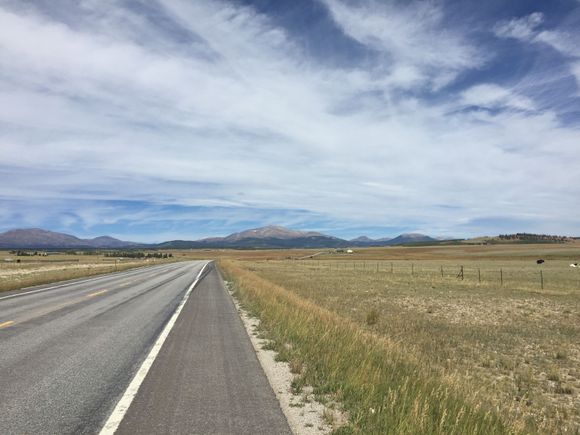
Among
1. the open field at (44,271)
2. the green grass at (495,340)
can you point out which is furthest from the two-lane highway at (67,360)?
the open field at (44,271)

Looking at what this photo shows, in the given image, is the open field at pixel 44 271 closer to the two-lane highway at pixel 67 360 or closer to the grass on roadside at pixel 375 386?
the two-lane highway at pixel 67 360

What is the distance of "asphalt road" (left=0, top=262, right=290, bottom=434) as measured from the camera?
5.29 m

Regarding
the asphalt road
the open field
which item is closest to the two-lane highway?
the asphalt road

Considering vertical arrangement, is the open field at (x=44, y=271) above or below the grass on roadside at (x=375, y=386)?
above

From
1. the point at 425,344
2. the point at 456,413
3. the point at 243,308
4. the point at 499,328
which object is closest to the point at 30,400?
the point at 456,413

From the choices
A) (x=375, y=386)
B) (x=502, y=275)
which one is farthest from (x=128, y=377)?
(x=502, y=275)

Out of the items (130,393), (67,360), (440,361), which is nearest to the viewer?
(130,393)

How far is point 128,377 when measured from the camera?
721 cm

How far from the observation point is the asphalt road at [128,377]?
5289 millimetres

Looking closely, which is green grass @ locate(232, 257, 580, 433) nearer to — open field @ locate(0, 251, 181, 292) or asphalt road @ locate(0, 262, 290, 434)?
asphalt road @ locate(0, 262, 290, 434)

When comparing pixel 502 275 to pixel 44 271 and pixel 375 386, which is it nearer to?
pixel 375 386

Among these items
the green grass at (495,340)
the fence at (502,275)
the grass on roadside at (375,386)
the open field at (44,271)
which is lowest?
the green grass at (495,340)

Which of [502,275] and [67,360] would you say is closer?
[67,360]

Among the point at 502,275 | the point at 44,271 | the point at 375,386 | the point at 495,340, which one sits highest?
the point at 44,271
